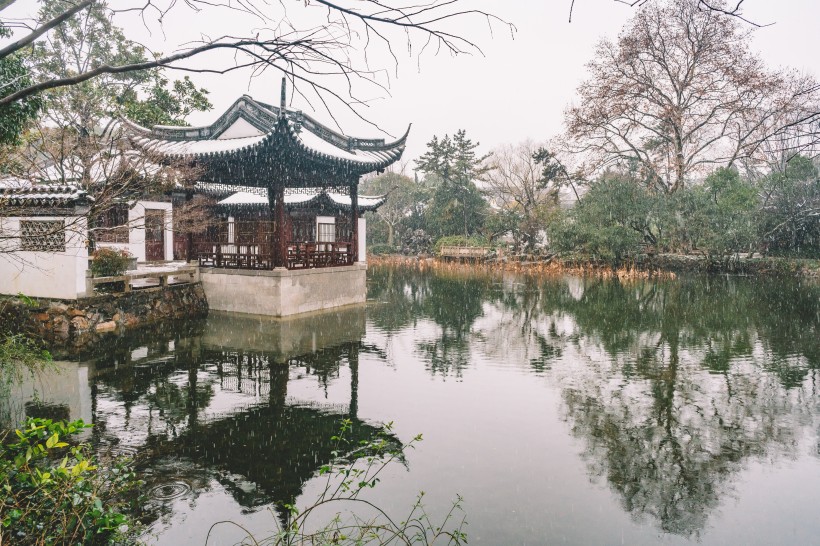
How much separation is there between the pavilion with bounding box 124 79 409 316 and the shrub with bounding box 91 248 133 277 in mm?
2556

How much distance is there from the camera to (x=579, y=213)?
28.6 m

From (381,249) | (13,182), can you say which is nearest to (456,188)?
(381,249)

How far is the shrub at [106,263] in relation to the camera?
37.7 feet

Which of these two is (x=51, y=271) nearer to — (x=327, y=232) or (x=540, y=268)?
(x=327, y=232)

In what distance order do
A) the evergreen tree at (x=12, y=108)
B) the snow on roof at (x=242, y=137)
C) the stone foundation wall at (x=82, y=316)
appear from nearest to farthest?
the evergreen tree at (x=12, y=108) < the stone foundation wall at (x=82, y=316) < the snow on roof at (x=242, y=137)

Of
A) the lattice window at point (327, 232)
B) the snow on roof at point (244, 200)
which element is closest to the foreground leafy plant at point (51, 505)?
the snow on roof at point (244, 200)

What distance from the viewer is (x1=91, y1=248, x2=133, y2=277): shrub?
37.7ft

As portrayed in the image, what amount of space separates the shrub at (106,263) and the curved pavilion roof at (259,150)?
8.46ft

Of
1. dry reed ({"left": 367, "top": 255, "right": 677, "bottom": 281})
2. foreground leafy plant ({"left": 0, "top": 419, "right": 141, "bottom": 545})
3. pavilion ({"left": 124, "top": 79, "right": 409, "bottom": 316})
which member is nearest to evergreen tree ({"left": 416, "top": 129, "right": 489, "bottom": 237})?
dry reed ({"left": 367, "top": 255, "right": 677, "bottom": 281})

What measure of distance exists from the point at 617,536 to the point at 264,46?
381 centimetres

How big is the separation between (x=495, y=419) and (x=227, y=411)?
A: 10.1 feet

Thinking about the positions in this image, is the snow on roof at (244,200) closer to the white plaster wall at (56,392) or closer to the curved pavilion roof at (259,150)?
the curved pavilion roof at (259,150)

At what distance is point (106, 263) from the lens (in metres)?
11.5

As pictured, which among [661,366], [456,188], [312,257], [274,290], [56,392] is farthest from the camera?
[456,188]
